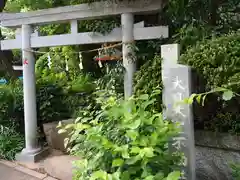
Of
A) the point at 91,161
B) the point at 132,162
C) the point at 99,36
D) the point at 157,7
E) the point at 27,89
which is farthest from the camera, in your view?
the point at 27,89

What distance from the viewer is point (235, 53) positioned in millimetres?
2746

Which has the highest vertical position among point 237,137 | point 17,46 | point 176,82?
point 17,46

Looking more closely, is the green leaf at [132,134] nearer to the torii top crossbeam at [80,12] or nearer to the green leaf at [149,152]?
the green leaf at [149,152]

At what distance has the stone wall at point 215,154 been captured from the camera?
132 inches

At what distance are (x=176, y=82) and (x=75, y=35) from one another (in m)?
2.22

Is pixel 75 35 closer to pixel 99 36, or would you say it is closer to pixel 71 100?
pixel 99 36

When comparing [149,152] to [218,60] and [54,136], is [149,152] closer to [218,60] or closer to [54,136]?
[218,60]

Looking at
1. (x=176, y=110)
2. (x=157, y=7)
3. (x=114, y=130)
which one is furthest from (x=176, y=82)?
(x=157, y=7)

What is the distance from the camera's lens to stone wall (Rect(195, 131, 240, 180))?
335cm

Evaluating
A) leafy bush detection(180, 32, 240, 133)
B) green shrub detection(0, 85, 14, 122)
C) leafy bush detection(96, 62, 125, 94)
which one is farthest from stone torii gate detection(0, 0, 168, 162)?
green shrub detection(0, 85, 14, 122)

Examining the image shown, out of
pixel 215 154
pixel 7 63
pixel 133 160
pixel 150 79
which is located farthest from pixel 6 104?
pixel 133 160

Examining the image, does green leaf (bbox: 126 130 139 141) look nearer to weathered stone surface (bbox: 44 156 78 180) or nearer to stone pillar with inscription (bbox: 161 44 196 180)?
stone pillar with inscription (bbox: 161 44 196 180)

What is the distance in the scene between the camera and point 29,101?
5.06 m

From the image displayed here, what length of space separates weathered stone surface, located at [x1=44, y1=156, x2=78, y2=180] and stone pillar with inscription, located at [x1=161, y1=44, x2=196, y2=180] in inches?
81.6
